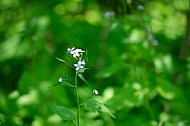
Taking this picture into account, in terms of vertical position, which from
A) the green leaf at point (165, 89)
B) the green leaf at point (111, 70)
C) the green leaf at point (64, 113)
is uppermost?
the green leaf at point (111, 70)

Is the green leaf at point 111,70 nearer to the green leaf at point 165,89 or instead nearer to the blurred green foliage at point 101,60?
the blurred green foliage at point 101,60

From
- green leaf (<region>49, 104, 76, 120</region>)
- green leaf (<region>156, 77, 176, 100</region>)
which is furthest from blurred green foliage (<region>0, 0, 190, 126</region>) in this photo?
green leaf (<region>49, 104, 76, 120</region>)

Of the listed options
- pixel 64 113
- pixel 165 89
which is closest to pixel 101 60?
pixel 165 89

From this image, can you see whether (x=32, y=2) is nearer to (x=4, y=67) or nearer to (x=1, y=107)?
(x=4, y=67)

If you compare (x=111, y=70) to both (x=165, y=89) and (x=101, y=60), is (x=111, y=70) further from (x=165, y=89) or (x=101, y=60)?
(x=101, y=60)

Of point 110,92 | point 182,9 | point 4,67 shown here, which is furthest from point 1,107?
point 182,9

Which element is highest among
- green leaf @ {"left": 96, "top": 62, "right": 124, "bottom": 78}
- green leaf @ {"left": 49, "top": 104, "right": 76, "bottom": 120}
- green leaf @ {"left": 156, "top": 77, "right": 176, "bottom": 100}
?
green leaf @ {"left": 96, "top": 62, "right": 124, "bottom": 78}

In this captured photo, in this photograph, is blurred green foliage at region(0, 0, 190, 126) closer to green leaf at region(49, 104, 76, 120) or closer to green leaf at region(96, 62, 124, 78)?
green leaf at region(96, 62, 124, 78)

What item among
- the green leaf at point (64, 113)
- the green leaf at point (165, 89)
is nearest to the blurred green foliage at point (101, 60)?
the green leaf at point (165, 89)
